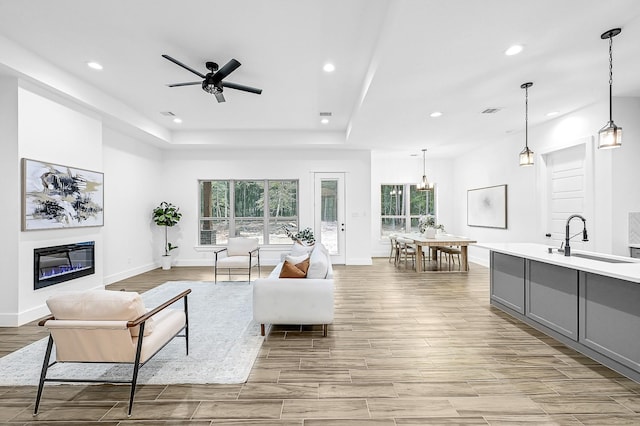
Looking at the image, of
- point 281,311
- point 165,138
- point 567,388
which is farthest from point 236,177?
point 567,388

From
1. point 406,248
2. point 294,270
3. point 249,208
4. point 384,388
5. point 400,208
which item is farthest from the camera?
point 400,208

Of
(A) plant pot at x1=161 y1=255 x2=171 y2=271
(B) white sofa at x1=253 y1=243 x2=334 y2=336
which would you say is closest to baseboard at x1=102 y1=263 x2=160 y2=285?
(A) plant pot at x1=161 y1=255 x2=171 y2=271

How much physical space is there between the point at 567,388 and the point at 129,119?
6.73 m

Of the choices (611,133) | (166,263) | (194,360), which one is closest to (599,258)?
(611,133)

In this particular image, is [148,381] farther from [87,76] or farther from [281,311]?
[87,76]

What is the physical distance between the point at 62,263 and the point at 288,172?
469 cm

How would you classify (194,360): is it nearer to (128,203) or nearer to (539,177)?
(128,203)

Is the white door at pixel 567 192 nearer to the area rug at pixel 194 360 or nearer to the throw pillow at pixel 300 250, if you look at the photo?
the throw pillow at pixel 300 250

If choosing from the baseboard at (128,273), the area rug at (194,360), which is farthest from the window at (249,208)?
the area rug at (194,360)

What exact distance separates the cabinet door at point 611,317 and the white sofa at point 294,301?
90.4 inches

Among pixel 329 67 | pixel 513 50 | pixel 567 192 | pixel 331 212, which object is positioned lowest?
pixel 331 212

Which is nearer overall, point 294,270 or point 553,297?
point 553,297

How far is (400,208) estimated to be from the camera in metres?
9.21

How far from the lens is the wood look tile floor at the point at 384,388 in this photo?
201cm
